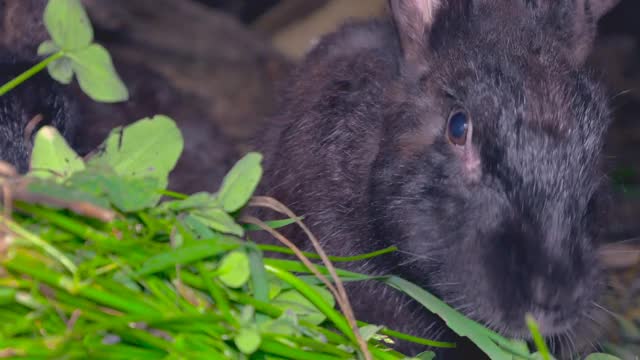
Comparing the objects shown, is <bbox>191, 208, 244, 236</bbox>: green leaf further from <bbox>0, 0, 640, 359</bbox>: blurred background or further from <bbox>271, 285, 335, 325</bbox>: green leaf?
<bbox>0, 0, 640, 359</bbox>: blurred background

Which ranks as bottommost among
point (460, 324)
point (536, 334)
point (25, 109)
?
point (460, 324)

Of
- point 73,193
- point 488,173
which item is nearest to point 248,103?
point 488,173

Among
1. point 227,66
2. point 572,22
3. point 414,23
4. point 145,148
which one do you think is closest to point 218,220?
point 145,148

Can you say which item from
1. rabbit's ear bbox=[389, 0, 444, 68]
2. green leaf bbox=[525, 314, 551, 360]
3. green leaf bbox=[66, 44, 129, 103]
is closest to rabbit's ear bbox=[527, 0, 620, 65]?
rabbit's ear bbox=[389, 0, 444, 68]

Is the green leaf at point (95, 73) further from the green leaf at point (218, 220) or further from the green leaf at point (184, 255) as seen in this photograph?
the green leaf at point (184, 255)

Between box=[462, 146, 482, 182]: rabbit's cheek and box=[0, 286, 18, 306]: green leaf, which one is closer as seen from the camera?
box=[0, 286, 18, 306]: green leaf

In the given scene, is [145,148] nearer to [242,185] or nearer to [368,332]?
[242,185]
